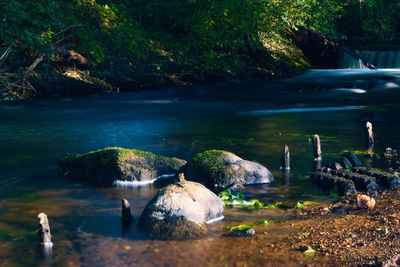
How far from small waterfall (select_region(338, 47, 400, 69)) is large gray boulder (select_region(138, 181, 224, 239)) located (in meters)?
36.0

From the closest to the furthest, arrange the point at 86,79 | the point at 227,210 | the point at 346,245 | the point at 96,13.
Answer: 1. the point at 346,245
2. the point at 227,210
3. the point at 86,79
4. the point at 96,13

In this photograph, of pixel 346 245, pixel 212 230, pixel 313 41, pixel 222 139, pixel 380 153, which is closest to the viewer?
pixel 346 245

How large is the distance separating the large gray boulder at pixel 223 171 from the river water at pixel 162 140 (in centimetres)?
50

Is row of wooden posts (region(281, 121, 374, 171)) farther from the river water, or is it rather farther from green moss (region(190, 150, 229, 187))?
green moss (region(190, 150, 229, 187))

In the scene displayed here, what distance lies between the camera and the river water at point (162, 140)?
475 inches

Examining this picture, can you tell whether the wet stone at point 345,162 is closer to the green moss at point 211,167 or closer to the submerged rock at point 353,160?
the submerged rock at point 353,160

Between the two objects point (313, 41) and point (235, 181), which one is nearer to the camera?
point (235, 181)

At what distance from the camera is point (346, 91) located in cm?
3794

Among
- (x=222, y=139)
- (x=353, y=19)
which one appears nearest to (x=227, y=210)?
(x=222, y=139)

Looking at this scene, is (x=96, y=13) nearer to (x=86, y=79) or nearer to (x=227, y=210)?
(x=86, y=79)

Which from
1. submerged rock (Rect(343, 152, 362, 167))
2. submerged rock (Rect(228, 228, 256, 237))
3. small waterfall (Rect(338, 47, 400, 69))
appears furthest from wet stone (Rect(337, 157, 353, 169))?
small waterfall (Rect(338, 47, 400, 69))

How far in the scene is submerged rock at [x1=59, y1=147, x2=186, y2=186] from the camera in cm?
1688

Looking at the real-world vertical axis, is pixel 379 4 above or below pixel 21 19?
above

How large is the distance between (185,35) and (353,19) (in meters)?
22.3
